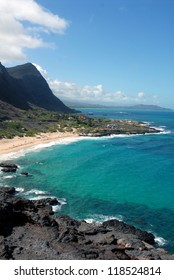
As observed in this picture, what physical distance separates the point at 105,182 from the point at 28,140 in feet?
160

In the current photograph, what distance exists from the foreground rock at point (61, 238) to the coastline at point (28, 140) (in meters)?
49.2

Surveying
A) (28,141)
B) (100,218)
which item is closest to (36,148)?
(28,141)

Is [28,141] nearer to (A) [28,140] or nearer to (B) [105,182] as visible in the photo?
(A) [28,140]

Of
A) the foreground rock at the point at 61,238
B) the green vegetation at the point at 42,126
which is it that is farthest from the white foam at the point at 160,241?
the green vegetation at the point at 42,126

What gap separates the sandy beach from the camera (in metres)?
92.5

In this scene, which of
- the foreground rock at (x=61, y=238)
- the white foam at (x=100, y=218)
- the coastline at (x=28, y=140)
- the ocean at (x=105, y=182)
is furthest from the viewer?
the coastline at (x=28, y=140)

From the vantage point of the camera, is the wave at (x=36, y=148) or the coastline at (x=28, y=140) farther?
the coastline at (x=28, y=140)

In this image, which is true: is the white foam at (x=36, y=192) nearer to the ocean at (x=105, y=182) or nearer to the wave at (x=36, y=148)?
the ocean at (x=105, y=182)

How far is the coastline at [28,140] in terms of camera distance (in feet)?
302

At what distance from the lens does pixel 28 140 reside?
107250 mm

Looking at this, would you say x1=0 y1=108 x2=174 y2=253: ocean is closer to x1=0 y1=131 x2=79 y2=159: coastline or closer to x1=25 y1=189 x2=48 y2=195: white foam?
x1=25 y1=189 x2=48 y2=195: white foam

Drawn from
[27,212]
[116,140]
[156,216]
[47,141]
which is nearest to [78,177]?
[156,216]

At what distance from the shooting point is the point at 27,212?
38875 millimetres

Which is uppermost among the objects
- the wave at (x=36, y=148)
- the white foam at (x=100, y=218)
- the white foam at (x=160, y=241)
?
the wave at (x=36, y=148)
